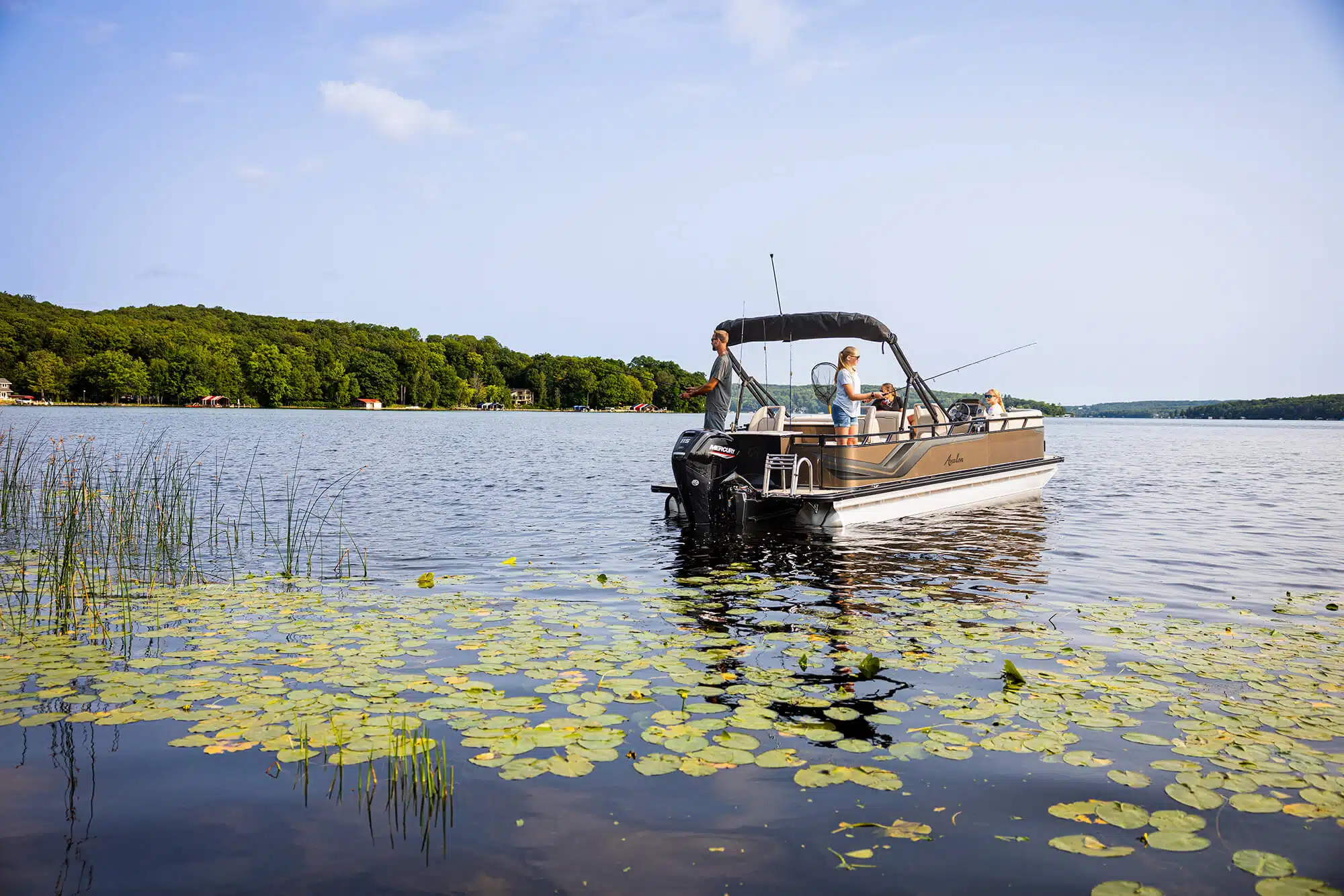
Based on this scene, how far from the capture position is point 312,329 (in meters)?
177

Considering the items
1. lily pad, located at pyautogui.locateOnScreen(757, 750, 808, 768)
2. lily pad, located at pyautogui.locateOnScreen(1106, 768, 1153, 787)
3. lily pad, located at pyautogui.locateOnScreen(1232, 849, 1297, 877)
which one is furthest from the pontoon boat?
lily pad, located at pyautogui.locateOnScreen(1232, 849, 1297, 877)

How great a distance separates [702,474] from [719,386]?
5.17ft

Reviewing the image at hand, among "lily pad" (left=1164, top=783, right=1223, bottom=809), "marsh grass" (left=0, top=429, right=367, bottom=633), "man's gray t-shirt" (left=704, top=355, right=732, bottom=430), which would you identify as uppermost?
"man's gray t-shirt" (left=704, top=355, right=732, bottom=430)

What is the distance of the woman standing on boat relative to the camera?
13.5 meters

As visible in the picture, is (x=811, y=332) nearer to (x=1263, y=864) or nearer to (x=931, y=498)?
(x=931, y=498)

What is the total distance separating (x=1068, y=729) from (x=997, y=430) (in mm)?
13585

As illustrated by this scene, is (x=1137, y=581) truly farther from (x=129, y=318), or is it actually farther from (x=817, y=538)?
(x=129, y=318)

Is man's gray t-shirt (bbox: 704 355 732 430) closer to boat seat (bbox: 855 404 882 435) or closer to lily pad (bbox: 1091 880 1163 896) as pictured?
boat seat (bbox: 855 404 882 435)

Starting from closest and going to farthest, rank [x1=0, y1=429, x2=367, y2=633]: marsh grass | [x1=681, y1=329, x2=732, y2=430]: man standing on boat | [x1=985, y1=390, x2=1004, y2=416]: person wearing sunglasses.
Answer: [x1=0, y1=429, x2=367, y2=633]: marsh grass
[x1=681, y1=329, x2=732, y2=430]: man standing on boat
[x1=985, y1=390, x2=1004, y2=416]: person wearing sunglasses

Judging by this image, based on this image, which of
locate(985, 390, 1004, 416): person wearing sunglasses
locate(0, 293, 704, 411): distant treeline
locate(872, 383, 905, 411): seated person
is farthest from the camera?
locate(0, 293, 704, 411): distant treeline

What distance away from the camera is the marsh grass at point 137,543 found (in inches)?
321

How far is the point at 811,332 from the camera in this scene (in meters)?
14.7

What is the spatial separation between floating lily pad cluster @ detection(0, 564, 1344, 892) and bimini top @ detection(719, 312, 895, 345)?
675 cm

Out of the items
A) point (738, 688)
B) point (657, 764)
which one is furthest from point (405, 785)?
point (738, 688)
